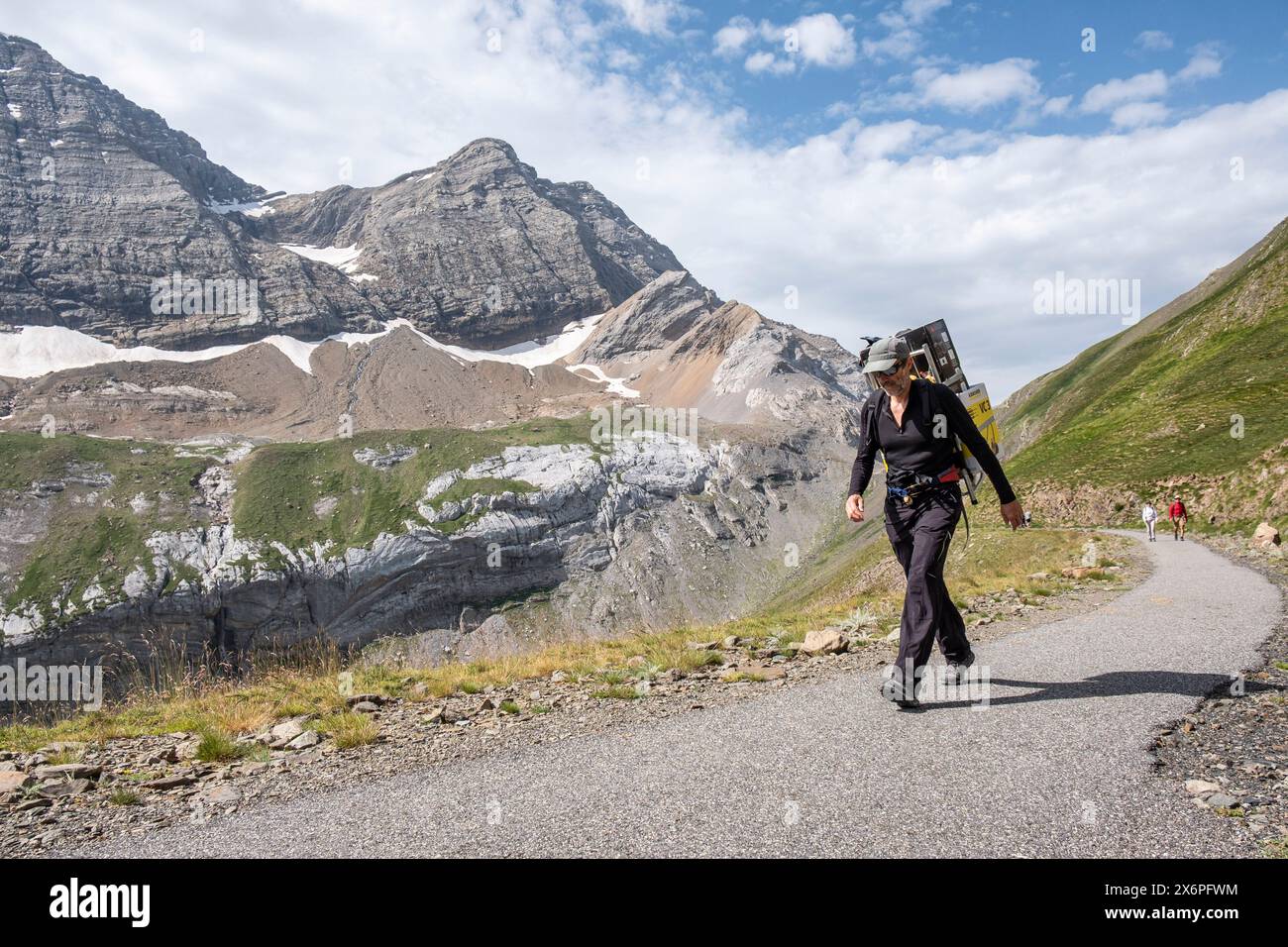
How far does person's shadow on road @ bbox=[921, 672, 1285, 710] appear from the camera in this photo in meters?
5.98

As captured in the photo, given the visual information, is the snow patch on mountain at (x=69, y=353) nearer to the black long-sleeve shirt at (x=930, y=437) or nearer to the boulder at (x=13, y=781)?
the boulder at (x=13, y=781)

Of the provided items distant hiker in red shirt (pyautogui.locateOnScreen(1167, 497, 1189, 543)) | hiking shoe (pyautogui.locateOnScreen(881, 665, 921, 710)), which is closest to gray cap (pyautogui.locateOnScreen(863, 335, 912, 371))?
hiking shoe (pyautogui.locateOnScreen(881, 665, 921, 710))

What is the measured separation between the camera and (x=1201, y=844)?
3.32 metres

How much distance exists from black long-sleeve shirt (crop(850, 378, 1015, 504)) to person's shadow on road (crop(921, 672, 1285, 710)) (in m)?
1.79

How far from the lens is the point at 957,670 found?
688cm

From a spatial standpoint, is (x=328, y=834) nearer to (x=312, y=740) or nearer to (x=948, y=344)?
(x=312, y=740)

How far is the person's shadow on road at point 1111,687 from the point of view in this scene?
19.6 ft

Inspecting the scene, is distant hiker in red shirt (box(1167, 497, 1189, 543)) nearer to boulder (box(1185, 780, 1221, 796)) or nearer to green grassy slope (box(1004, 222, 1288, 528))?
green grassy slope (box(1004, 222, 1288, 528))

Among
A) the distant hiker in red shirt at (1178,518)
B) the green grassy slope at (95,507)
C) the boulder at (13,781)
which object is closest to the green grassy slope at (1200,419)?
the distant hiker in red shirt at (1178,518)

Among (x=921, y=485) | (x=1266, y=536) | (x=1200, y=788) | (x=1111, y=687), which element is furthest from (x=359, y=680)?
(x=1266, y=536)

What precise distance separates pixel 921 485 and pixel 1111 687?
8.14 ft

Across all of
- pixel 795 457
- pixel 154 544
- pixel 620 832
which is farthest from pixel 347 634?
pixel 620 832

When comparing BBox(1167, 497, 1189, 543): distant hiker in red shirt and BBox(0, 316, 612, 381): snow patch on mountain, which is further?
BBox(0, 316, 612, 381): snow patch on mountain
